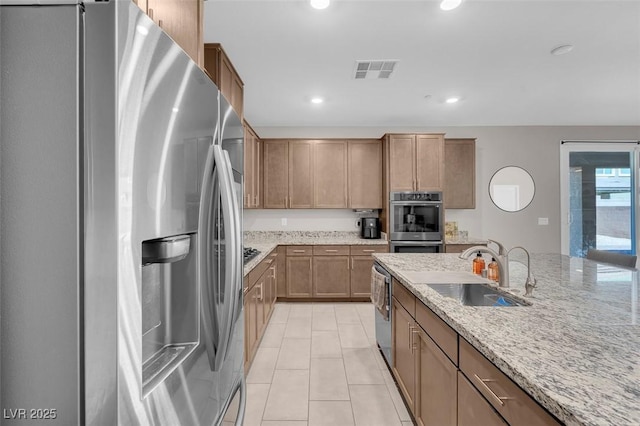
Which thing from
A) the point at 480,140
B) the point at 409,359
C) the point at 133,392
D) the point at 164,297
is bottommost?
the point at 409,359

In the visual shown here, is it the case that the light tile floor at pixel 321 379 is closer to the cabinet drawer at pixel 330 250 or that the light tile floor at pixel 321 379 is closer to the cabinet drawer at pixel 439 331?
the cabinet drawer at pixel 439 331

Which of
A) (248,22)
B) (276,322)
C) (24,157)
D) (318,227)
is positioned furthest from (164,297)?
(318,227)

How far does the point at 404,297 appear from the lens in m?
2.08

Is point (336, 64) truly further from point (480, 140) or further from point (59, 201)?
point (480, 140)

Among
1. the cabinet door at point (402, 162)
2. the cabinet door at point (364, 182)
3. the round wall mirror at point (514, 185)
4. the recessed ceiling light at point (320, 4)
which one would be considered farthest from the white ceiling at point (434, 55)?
the round wall mirror at point (514, 185)

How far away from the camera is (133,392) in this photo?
1.79 ft

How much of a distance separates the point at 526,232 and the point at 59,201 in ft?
19.8

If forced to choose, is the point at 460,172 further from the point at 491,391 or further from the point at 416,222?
the point at 491,391

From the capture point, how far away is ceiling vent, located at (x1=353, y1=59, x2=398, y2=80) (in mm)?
2928

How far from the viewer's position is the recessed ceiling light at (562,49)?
2682mm

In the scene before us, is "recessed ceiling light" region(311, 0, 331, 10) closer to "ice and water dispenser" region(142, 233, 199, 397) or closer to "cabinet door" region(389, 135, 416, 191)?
"ice and water dispenser" region(142, 233, 199, 397)

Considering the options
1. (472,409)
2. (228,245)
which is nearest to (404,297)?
(472,409)

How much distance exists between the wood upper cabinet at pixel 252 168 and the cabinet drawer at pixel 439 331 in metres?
2.48

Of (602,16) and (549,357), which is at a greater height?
(602,16)
